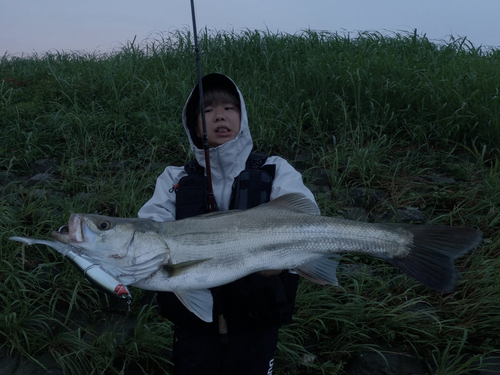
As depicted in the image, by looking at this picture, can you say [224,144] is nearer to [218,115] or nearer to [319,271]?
[218,115]

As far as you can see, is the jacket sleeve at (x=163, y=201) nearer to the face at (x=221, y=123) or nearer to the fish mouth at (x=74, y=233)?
the face at (x=221, y=123)

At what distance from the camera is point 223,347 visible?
2322 millimetres

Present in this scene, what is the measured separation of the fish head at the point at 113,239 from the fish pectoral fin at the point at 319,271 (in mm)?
663

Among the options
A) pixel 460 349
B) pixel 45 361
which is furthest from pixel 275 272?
pixel 45 361

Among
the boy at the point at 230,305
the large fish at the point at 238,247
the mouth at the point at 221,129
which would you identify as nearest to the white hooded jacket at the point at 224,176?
the boy at the point at 230,305

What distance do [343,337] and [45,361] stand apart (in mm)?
2075

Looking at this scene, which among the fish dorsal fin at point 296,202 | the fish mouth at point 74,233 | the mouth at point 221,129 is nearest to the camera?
the fish mouth at point 74,233

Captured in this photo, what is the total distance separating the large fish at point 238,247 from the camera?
1.81m

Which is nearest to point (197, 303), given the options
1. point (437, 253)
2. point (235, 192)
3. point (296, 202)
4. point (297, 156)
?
point (296, 202)

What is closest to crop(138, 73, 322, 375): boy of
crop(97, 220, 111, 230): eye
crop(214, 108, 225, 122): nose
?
crop(214, 108, 225, 122): nose

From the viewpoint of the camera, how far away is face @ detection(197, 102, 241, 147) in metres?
2.69

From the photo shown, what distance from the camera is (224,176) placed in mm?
2613

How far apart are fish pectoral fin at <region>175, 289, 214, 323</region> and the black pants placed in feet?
1.53

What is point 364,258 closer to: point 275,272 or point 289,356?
point 289,356
